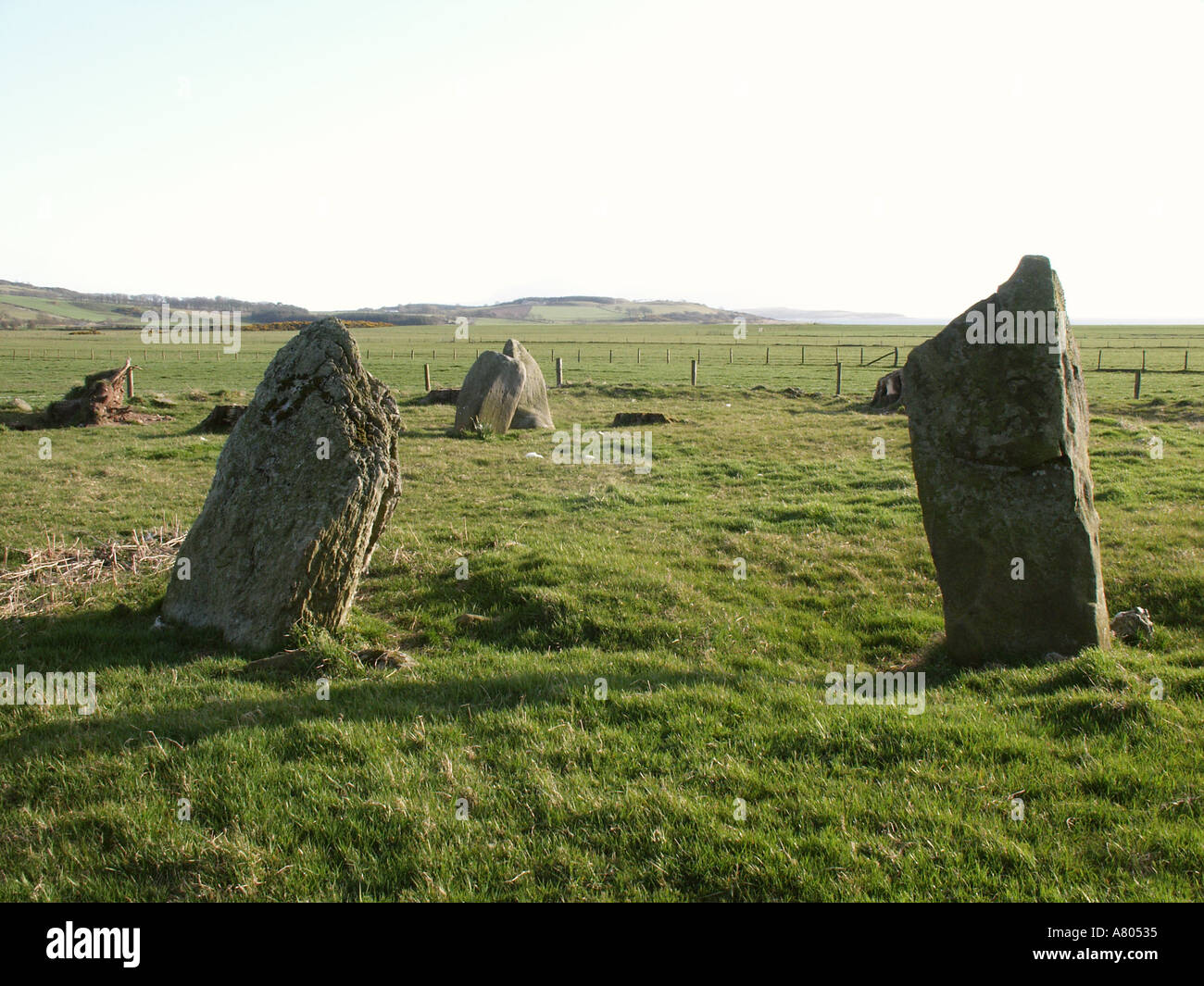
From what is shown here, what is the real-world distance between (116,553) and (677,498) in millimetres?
8652

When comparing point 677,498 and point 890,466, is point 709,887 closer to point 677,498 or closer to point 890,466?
point 677,498

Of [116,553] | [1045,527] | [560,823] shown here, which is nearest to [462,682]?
[560,823]

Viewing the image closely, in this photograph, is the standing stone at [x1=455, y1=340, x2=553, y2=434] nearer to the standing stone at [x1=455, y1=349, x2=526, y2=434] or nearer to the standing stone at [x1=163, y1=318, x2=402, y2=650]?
the standing stone at [x1=455, y1=349, x2=526, y2=434]

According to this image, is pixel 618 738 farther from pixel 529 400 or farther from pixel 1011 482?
pixel 529 400

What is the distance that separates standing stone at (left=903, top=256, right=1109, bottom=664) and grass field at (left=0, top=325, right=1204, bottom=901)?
1.90 feet

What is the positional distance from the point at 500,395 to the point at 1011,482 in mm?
16614

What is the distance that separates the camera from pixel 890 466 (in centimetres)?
1648

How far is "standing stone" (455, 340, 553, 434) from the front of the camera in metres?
21.7

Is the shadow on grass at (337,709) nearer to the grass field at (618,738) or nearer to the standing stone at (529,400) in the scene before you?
the grass field at (618,738)

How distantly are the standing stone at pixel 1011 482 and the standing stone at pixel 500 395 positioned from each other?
15.7 metres

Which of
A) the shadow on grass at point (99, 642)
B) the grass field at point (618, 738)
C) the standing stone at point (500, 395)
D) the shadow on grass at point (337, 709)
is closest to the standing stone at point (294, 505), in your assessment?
the shadow on grass at point (99, 642)

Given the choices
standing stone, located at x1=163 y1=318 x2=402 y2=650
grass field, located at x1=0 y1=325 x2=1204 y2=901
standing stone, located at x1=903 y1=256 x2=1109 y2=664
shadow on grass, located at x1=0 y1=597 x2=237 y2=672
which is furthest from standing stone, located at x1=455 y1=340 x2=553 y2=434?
standing stone, located at x1=903 y1=256 x2=1109 y2=664
